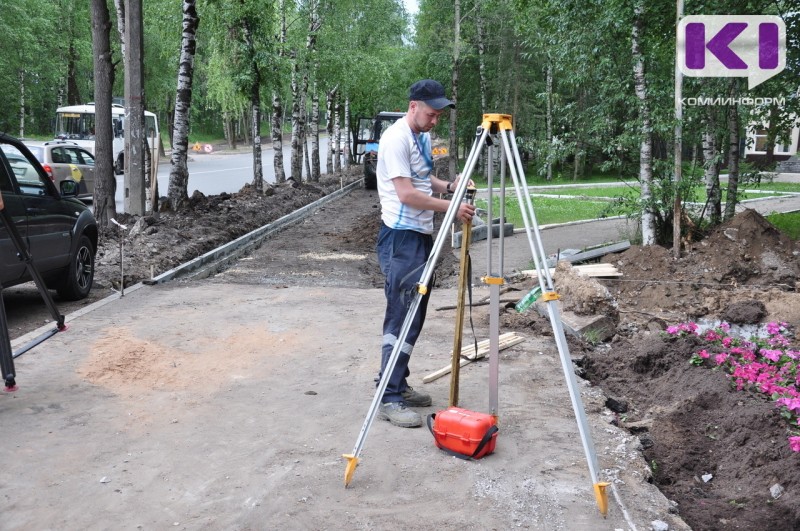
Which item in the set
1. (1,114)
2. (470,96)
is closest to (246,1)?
(470,96)

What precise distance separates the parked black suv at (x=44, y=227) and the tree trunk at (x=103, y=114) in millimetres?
4920

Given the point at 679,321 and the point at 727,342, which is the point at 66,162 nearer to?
the point at 679,321

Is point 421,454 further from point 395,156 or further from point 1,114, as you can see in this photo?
point 1,114

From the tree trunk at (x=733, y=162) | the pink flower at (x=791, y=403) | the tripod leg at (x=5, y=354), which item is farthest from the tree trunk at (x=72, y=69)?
the pink flower at (x=791, y=403)

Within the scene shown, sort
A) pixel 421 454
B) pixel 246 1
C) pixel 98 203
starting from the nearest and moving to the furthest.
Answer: pixel 421 454
pixel 98 203
pixel 246 1

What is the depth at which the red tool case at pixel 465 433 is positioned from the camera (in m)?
4.64

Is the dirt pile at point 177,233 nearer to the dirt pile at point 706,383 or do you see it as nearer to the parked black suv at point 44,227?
the parked black suv at point 44,227

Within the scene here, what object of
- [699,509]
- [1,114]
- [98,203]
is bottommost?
[699,509]

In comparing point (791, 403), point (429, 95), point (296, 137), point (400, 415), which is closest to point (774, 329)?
point (791, 403)

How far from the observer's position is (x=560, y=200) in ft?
84.9

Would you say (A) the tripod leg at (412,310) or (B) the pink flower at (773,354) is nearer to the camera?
(A) the tripod leg at (412,310)

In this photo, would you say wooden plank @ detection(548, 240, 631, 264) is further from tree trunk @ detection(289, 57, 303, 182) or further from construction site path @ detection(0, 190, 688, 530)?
tree trunk @ detection(289, 57, 303, 182)

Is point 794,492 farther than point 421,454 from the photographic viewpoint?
No

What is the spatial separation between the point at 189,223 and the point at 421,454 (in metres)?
11.1
